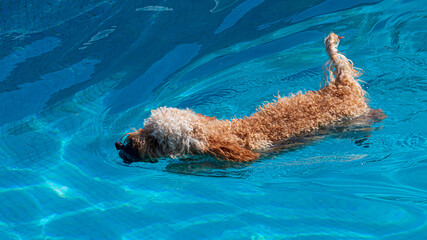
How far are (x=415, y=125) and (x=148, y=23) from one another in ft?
15.0

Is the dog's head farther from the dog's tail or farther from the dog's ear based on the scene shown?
the dog's tail

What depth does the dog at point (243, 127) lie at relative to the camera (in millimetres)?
3850

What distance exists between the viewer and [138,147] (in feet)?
12.7

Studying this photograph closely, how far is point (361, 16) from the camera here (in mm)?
7273

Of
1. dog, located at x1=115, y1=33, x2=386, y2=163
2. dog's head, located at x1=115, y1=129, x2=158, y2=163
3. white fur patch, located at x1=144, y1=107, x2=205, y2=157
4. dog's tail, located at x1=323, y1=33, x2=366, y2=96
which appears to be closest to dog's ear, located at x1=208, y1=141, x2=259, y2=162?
dog, located at x1=115, y1=33, x2=386, y2=163

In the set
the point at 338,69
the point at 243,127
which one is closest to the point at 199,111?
the point at 243,127

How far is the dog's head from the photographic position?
3861mm

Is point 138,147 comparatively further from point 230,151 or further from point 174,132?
point 230,151

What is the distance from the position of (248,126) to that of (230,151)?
0.42 meters

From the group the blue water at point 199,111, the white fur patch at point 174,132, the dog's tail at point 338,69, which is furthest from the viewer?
the dog's tail at point 338,69

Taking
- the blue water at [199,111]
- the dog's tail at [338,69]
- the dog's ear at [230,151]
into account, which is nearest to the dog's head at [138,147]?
the blue water at [199,111]

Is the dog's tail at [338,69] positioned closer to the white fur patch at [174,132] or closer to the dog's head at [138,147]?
the white fur patch at [174,132]

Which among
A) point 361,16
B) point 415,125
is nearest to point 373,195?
point 415,125

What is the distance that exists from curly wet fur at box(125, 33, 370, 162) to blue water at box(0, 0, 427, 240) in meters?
0.22
